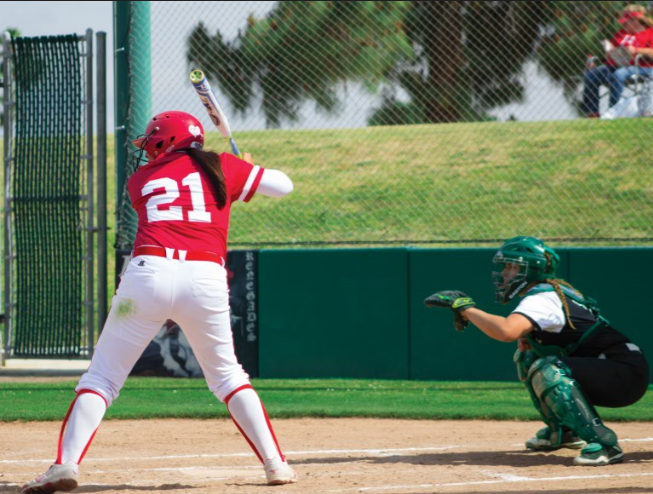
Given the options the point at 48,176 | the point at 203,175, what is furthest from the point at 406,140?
the point at 203,175

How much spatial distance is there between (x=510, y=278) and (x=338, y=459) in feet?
4.62

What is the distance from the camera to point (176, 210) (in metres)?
4.32

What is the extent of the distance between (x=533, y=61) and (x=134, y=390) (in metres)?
6.04

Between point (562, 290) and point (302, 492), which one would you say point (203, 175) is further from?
point (562, 290)

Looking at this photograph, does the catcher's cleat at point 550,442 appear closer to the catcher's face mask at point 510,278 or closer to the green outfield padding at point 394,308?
the catcher's face mask at point 510,278

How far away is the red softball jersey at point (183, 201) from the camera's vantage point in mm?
4281

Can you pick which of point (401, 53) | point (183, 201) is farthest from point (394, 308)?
point (183, 201)

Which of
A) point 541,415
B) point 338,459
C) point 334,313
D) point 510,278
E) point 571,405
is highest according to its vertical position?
point 510,278

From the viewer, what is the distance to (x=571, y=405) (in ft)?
16.0

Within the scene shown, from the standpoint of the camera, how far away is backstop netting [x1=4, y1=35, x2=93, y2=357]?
976cm

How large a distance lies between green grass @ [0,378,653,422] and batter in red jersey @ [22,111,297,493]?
279 centimetres

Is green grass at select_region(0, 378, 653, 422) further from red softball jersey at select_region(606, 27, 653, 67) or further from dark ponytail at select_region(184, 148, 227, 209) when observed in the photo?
red softball jersey at select_region(606, 27, 653, 67)

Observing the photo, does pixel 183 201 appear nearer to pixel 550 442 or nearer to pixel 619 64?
pixel 550 442

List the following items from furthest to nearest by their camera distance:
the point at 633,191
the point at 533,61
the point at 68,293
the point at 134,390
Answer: the point at 633,191
the point at 533,61
the point at 68,293
the point at 134,390
